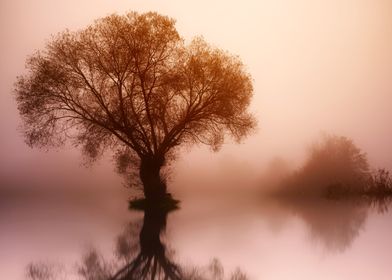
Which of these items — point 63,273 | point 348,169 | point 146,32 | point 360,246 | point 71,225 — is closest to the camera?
point 63,273

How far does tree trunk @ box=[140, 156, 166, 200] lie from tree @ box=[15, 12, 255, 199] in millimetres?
17

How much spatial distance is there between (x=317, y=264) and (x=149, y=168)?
5365 millimetres

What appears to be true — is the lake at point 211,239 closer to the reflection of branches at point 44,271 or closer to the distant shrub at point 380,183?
the reflection of branches at point 44,271

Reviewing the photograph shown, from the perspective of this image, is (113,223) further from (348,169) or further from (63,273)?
(348,169)

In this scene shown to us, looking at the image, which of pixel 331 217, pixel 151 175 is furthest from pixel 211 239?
pixel 151 175

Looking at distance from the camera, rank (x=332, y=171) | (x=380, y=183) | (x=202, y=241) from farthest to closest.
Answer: (x=380, y=183)
(x=332, y=171)
(x=202, y=241)

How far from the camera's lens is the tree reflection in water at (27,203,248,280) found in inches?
146

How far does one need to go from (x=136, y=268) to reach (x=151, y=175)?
17.0ft

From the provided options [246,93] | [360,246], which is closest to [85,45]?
[246,93]

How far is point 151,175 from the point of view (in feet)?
29.8

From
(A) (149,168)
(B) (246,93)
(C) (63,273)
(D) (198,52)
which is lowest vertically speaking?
(C) (63,273)

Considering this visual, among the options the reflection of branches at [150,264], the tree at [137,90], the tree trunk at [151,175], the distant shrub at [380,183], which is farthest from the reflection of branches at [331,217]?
the tree trunk at [151,175]

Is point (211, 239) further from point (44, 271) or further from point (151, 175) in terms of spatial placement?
point (151, 175)

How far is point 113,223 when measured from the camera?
706 centimetres
